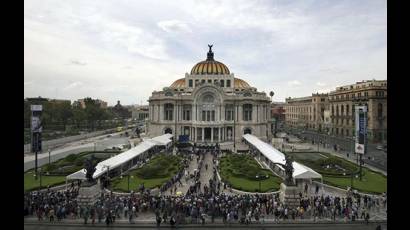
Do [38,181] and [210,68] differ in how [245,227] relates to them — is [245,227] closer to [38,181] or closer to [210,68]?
[38,181]

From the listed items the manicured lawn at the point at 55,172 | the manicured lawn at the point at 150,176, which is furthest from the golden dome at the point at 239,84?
the manicured lawn at the point at 55,172

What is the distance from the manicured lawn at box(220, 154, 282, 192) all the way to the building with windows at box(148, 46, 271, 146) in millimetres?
31189

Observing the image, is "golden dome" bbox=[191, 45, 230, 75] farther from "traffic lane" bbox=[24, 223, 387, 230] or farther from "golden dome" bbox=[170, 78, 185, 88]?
"traffic lane" bbox=[24, 223, 387, 230]

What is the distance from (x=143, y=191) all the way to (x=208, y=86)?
46.4 m

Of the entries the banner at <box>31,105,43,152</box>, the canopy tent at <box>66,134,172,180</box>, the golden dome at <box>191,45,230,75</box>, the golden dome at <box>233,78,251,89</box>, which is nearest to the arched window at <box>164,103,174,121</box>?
the golden dome at <box>191,45,230,75</box>

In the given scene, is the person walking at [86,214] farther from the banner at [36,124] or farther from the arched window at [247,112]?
the arched window at [247,112]

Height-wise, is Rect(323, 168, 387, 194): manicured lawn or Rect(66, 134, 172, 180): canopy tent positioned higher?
Rect(66, 134, 172, 180): canopy tent

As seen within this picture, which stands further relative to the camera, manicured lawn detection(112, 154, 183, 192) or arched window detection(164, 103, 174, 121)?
arched window detection(164, 103, 174, 121)

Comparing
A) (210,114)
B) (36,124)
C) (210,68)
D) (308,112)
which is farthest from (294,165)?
(308,112)

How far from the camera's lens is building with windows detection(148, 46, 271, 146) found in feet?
249

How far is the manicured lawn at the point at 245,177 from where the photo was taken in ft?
111

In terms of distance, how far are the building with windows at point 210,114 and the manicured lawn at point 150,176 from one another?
107 ft

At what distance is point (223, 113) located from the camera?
76.4 meters
